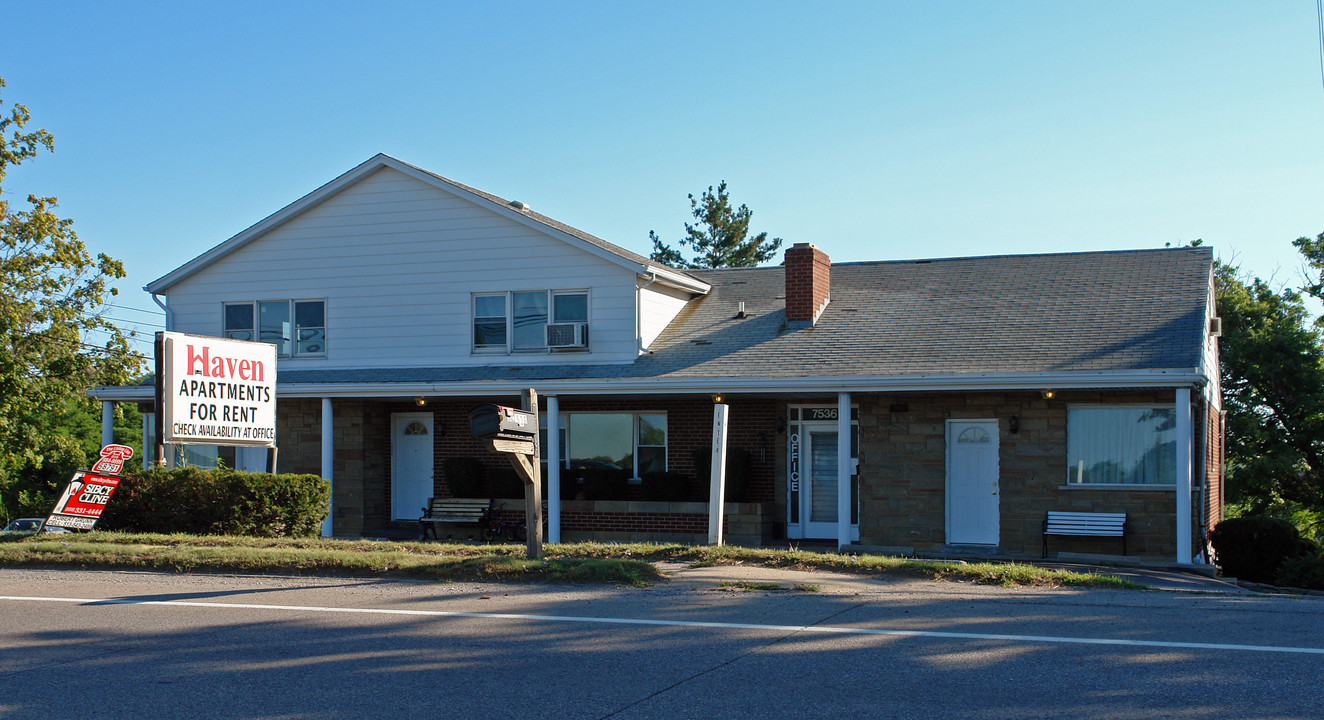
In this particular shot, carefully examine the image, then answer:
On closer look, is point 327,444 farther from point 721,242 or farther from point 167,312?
point 721,242

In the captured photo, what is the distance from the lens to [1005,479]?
16.3m

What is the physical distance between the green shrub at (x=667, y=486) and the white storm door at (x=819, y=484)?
6.56 ft

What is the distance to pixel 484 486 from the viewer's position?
2006 centimetres

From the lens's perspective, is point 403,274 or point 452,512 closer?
point 452,512

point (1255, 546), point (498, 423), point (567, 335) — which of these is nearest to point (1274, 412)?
point (1255, 546)

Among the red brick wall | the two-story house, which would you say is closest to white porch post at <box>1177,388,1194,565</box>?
the two-story house

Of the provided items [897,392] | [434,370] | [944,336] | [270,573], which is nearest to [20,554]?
[270,573]

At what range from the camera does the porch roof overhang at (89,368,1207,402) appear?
14789 mm

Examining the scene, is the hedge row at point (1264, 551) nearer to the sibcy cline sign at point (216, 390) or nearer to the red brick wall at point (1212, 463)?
the red brick wall at point (1212, 463)

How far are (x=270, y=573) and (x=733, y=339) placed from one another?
9.37 meters

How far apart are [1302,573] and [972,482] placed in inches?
Answer: 174

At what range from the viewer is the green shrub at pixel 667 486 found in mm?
18734

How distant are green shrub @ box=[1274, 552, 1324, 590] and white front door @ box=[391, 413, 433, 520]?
13.9m

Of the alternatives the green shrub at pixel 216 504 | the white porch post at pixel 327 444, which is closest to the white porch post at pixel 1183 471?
the green shrub at pixel 216 504
